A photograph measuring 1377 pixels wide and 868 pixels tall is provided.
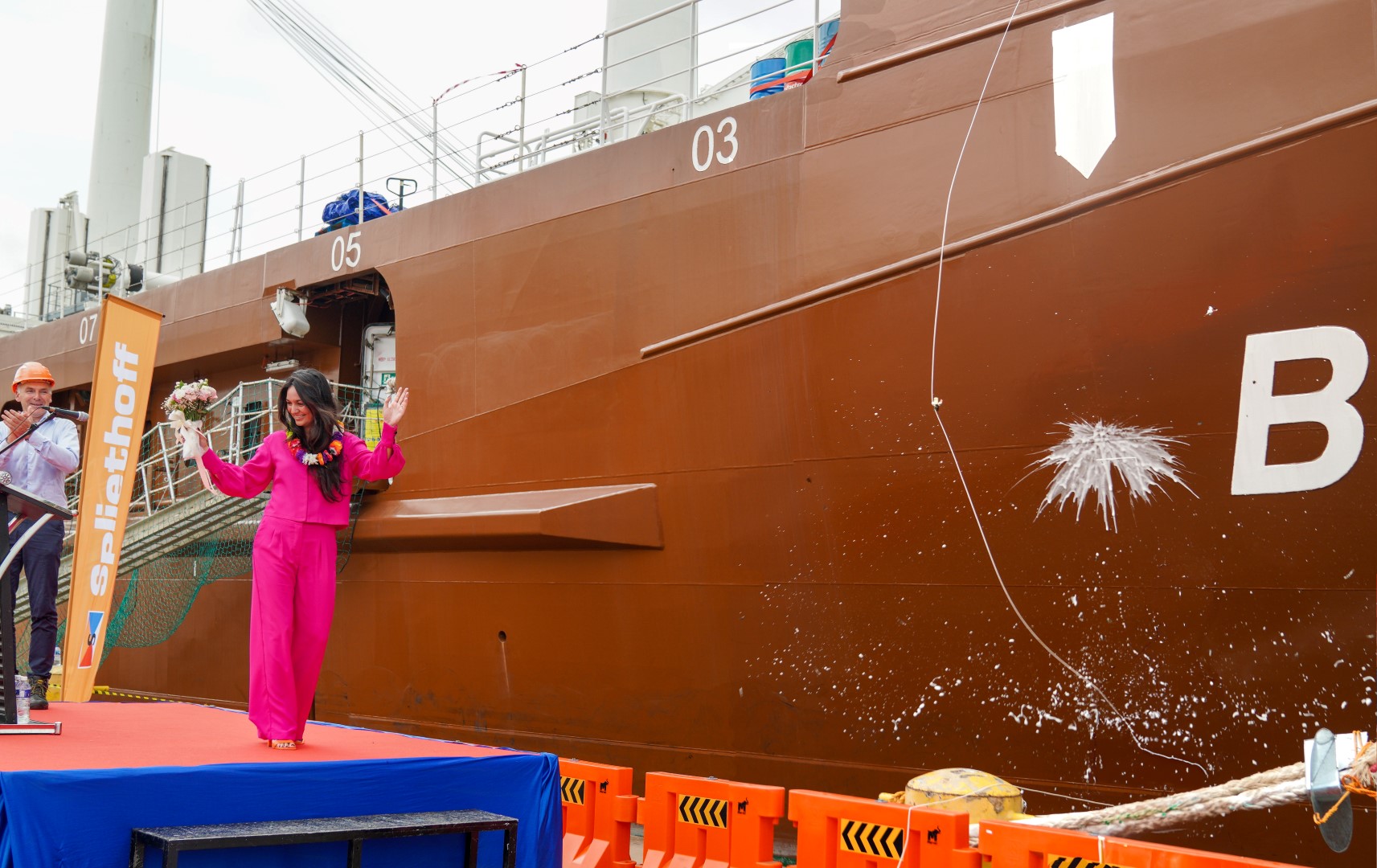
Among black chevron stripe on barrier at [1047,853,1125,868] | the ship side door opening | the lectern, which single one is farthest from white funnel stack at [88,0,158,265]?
black chevron stripe on barrier at [1047,853,1125,868]

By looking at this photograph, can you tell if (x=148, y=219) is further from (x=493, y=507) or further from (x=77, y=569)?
(x=77, y=569)

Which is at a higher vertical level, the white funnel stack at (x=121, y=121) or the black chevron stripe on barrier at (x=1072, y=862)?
the white funnel stack at (x=121, y=121)

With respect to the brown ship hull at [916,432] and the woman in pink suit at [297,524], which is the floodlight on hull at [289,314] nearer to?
the brown ship hull at [916,432]

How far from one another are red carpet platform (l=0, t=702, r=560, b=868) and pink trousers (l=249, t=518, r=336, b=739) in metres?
0.16

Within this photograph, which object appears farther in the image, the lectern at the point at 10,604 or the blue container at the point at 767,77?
the blue container at the point at 767,77

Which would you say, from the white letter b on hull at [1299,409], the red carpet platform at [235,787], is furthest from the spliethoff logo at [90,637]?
the white letter b on hull at [1299,409]

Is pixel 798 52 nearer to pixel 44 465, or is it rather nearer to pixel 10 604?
pixel 44 465

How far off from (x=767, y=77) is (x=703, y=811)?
14.9ft

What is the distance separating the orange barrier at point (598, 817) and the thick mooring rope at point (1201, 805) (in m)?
1.66

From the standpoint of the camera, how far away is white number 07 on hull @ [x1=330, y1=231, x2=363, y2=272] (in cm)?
888

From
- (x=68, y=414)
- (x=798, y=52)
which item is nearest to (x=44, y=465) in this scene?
(x=68, y=414)

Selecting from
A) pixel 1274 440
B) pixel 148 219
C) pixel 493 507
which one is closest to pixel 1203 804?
pixel 1274 440

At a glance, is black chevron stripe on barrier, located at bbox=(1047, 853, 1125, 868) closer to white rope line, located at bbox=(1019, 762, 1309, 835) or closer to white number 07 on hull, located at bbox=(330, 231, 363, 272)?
white rope line, located at bbox=(1019, 762, 1309, 835)

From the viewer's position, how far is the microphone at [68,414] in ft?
14.4
